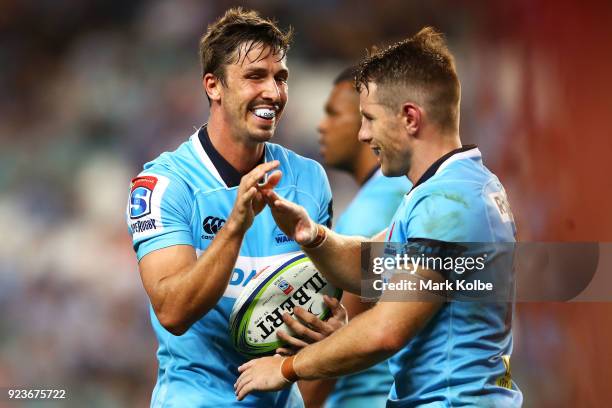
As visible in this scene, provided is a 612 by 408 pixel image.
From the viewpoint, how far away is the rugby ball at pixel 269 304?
2.82 m

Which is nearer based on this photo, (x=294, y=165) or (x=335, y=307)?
(x=335, y=307)

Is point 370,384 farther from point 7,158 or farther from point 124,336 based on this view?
point 7,158

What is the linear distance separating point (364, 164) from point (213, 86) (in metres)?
1.69

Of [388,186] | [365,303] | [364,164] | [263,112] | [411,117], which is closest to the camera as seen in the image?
[411,117]

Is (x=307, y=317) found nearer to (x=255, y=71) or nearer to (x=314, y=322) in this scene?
(x=314, y=322)

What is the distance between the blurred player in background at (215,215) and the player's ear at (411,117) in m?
0.47

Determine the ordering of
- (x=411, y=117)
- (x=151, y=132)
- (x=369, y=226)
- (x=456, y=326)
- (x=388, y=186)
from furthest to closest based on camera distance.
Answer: (x=151, y=132), (x=388, y=186), (x=369, y=226), (x=411, y=117), (x=456, y=326)

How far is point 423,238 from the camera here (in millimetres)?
2525

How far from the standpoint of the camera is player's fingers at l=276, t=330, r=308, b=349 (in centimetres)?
283

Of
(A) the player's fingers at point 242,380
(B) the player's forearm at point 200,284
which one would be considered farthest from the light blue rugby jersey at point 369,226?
(B) the player's forearm at point 200,284

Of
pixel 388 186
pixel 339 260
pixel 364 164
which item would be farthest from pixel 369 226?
pixel 339 260

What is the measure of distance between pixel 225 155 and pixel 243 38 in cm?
43

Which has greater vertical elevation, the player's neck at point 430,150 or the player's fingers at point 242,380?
the player's neck at point 430,150

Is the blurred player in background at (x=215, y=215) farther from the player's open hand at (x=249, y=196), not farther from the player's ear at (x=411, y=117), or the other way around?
the player's ear at (x=411, y=117)
